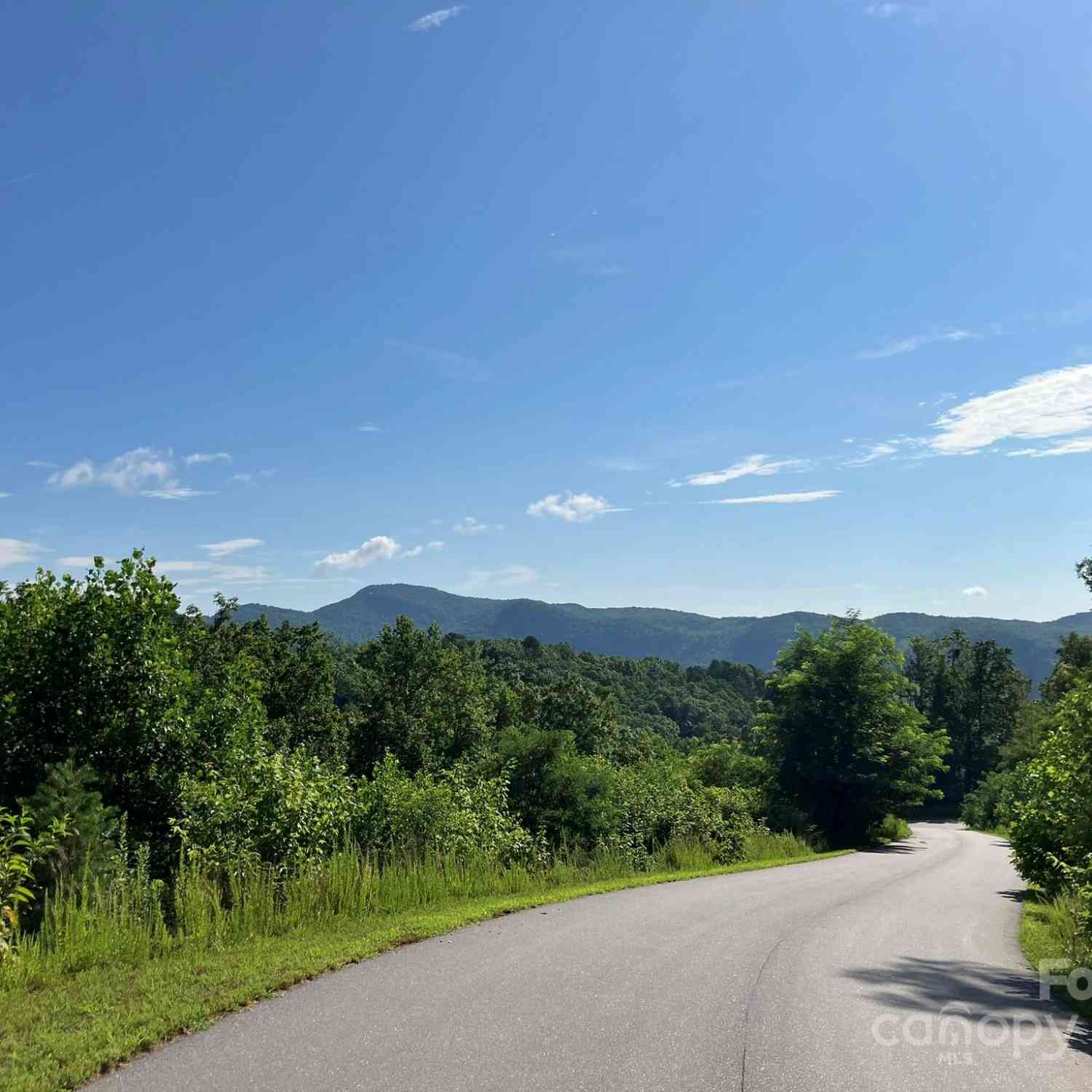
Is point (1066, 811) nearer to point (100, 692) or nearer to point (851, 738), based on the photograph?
point (100, 692)

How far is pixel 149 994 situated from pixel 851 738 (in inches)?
1191

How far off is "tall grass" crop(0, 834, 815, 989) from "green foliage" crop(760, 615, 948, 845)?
22.0 m

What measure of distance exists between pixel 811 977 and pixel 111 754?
10341 mm

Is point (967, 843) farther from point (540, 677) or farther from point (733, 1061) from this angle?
point (540, 677)

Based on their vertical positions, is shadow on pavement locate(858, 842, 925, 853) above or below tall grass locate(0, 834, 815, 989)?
below

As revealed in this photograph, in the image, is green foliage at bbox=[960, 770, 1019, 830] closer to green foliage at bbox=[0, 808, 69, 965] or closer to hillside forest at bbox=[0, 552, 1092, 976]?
hillside forest at bbox=[0, 552, 1092, 976]

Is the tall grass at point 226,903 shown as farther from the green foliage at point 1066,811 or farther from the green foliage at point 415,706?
the green foliage at point 415,706

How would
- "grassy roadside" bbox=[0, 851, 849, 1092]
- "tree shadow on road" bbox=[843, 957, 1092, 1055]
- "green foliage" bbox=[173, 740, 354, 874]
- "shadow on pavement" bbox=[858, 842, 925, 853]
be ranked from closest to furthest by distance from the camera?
"grassy roadside" bbox=[0, 851, 849, 1092], "tree shadow on road" bbox=[843, 957, 1092, 1055], "green foliage" bbox=[173, 740, 354, 874], "shadow on pavement" bbox=[858, 842, 925, 853]

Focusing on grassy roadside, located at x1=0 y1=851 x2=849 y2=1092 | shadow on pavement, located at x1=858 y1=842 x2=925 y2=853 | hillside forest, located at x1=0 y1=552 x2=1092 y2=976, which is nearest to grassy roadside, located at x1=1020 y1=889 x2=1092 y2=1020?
hillside forest, located at x1=0 y1=552 x2=1092 y2=976

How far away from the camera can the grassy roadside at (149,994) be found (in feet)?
17.1

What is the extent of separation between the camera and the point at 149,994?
21.2ft

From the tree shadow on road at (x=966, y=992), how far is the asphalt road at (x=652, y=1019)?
3 centimetres

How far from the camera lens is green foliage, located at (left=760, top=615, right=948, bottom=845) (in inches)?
1275

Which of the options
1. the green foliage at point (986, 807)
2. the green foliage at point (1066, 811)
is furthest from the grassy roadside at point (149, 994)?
the green foliage at point (986, 807)
